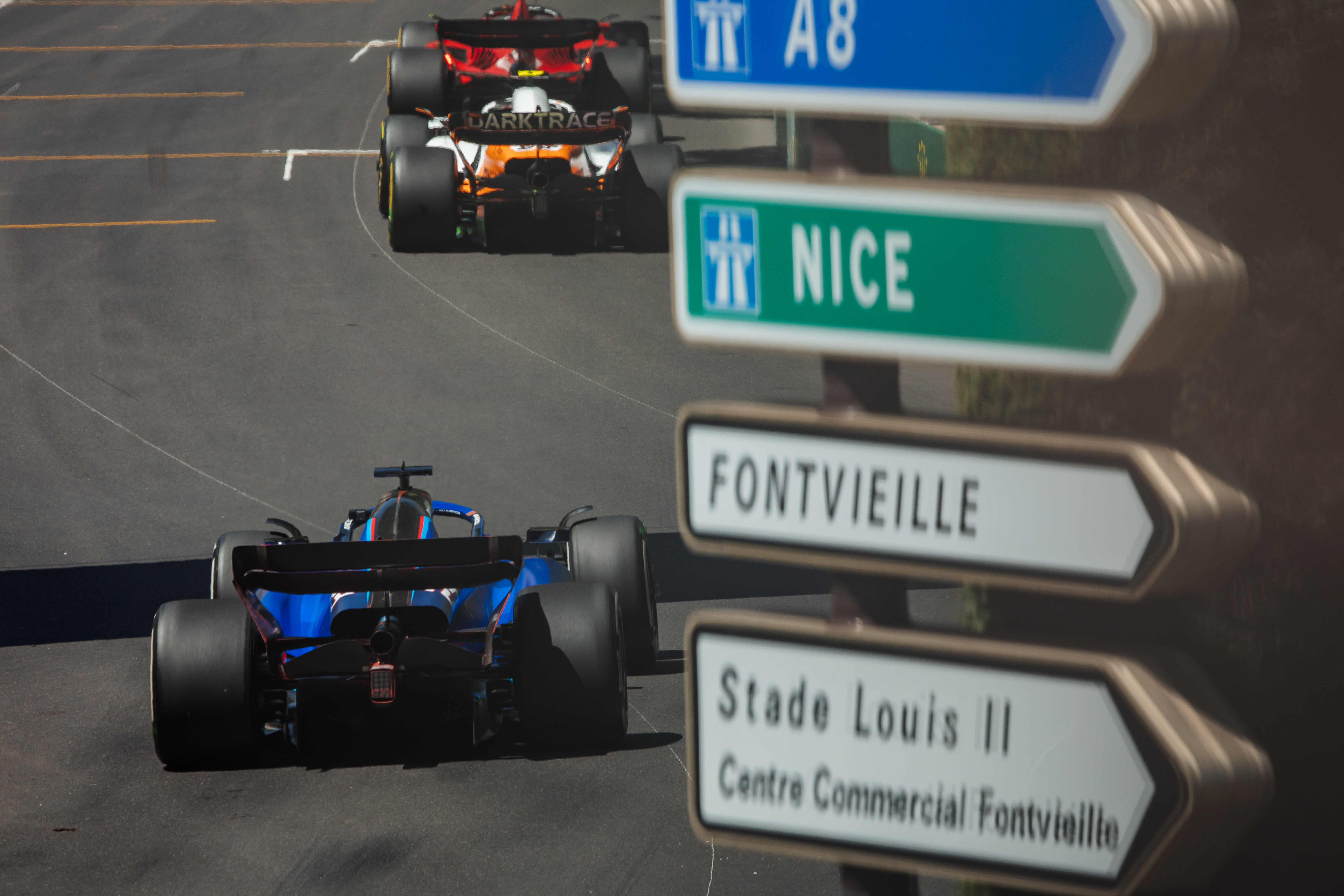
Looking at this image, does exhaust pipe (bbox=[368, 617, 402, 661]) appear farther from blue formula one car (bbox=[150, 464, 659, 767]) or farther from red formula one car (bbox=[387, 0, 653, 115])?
red formula one car (bbox=[387, 0, 653, 115])

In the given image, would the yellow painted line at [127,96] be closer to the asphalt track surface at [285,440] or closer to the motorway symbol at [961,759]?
the asphalt track surface at [285,440]

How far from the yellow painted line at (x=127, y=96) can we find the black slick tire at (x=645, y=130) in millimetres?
9325

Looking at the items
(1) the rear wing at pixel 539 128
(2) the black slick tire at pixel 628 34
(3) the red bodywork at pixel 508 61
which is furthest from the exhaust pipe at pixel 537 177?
(2) the black slick tire at pixel 628 34

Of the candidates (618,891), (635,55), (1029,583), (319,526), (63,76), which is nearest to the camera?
(1029,583)

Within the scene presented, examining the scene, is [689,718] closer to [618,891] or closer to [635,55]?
[618,891]

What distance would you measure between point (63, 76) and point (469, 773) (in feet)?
74.3

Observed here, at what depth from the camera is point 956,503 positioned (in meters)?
2.38

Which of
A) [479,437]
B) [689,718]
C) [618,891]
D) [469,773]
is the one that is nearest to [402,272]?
[479,437]

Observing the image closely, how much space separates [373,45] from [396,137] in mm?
11939

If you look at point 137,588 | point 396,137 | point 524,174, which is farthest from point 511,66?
point 137,588

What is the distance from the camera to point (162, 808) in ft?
25.3

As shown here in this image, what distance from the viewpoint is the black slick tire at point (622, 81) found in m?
22.8

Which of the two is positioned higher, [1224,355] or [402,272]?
[1224,355]

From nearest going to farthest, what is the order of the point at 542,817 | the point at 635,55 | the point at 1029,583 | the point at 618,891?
1. the point at 1029,583
2. the point at 618,891
3. the point at 542,817
4. the point at 635,55
